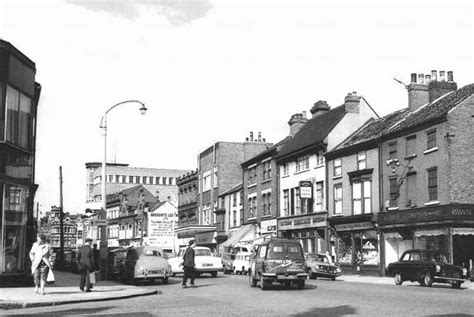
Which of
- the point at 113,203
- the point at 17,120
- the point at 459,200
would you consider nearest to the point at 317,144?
the point at 459,200

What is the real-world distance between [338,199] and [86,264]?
2649 cm

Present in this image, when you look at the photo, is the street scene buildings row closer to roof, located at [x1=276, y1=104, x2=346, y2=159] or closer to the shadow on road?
roof, located at [x1=276, y1=104, x2=346, y2=159]

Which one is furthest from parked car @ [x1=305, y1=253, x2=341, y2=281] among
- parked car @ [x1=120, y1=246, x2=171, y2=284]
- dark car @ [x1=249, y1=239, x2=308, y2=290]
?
dark car @ [x1=249, y1=239, x2=308, y2=290]

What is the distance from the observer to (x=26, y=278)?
78.6 ft

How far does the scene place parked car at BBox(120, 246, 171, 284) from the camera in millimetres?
27938

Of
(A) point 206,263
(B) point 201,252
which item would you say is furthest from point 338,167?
(A) point 206,263

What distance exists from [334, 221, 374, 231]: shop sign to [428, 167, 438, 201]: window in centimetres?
592

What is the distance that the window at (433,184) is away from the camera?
117ft

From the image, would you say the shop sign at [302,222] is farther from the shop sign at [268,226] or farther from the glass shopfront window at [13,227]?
the glass shopfront window at [13,227]

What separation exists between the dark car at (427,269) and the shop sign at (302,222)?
1692 cm

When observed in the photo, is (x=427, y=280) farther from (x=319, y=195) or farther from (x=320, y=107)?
(x=320, y=107)

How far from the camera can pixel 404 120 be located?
134 ft

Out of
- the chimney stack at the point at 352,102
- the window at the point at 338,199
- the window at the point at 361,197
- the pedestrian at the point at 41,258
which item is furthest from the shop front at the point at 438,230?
the pedestrian at the point at 41,258

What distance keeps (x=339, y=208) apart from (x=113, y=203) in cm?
6958
